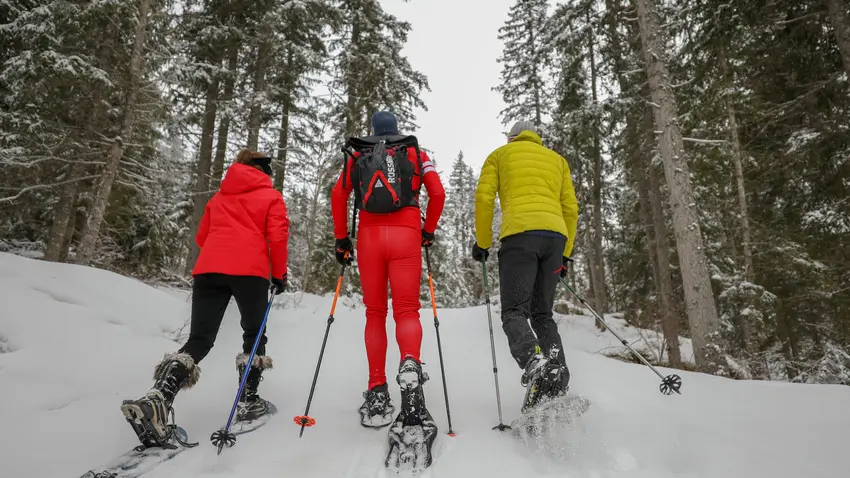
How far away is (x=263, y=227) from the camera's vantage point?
3551 millimetres

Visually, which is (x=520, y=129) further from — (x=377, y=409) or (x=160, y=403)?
(x=160, y=403)

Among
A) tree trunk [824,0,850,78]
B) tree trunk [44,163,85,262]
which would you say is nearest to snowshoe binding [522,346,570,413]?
tree trunk [824,0,850,78]

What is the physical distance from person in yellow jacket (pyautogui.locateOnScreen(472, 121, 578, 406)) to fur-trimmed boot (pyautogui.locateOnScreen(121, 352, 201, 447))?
242 centimetres

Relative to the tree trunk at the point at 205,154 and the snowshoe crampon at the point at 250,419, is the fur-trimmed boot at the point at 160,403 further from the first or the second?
the tree trunk at the point at 205,154

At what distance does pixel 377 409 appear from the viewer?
10.5 ft

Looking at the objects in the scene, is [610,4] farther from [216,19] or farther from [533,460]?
[216,19]

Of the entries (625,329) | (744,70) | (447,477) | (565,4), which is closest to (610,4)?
(744,70)

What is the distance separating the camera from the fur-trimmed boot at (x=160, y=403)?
2604mm

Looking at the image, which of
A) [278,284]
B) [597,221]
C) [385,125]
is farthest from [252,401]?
[597,221]

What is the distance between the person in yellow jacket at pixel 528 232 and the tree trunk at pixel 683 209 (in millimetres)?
4131

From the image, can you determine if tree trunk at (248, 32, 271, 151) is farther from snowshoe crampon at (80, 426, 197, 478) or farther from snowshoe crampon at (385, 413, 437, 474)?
snowshoe crampon at (385, 413, 437, 474)

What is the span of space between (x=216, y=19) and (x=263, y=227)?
13.2m

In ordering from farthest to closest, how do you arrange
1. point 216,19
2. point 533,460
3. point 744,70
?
1. point 216,19
2. point 744,70
3. point 533,460

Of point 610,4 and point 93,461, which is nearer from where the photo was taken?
point 93,461
